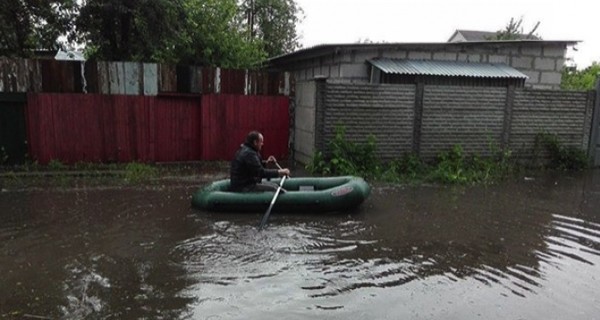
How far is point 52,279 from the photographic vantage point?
4.86 m

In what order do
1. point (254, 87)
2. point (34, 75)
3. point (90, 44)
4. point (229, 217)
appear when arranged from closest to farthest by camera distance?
point (229, 217) < point (34, 75) < point (254, 87) < point (90, 44)

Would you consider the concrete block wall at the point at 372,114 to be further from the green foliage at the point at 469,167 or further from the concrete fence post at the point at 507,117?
→ the concrete fence post at the point at 507,117

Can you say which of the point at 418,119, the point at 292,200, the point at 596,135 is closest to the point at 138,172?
the point at 292,200

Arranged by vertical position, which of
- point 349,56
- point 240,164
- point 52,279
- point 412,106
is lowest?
point 52,279

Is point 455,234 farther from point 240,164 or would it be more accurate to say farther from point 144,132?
point 144,132

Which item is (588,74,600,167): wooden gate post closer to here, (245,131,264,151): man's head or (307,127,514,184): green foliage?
(307,127,514,184): green foliage

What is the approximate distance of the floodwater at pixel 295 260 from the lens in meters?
4.36

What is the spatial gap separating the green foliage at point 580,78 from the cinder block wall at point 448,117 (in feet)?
14.5

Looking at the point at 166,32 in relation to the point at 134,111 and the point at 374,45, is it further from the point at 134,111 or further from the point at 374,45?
the point at 374,45

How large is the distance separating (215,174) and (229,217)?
309cm

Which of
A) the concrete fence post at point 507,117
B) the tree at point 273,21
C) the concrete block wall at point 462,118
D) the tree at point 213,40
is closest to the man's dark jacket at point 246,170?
the concrete block wall at point 462,118

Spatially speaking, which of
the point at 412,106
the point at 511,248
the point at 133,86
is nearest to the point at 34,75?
the point at 133,86

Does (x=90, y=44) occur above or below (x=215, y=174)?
above

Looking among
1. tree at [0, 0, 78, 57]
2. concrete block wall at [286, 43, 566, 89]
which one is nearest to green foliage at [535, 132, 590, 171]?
concrete block wall at [286, 43, 566, 89]
